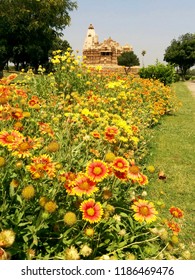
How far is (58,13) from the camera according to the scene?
27938 mm

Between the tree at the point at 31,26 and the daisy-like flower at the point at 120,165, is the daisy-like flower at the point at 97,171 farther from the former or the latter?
the tree at the point at 31,26

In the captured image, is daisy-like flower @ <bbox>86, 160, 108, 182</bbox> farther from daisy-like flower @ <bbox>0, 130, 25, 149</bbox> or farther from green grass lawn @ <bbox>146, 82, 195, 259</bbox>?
green grass lawn @ <bbox>146, 82, 195, 259</bbox>

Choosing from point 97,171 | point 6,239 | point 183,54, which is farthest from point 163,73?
point 183,54

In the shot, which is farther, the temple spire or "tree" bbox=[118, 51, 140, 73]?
the temple spire

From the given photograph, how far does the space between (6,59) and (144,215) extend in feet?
103

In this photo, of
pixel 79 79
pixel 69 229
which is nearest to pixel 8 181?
pixel 69 229

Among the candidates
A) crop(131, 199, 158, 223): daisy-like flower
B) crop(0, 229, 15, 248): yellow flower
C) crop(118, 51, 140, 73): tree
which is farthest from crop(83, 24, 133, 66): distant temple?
crop(0, 229, 15, 248): yellow flower

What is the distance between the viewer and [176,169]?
463cm

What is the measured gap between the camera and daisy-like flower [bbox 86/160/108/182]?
1.66 metres

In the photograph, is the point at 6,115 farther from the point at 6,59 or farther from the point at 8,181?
the point at 6,59

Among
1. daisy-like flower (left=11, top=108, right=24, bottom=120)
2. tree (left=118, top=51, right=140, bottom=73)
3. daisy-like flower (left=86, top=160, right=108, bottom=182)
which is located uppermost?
tree (left=118, top=51, right=140, bottom=73)

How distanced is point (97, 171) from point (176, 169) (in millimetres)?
3188

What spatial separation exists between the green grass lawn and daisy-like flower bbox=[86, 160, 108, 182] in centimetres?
133

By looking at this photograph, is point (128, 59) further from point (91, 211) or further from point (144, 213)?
point (91, 211)
